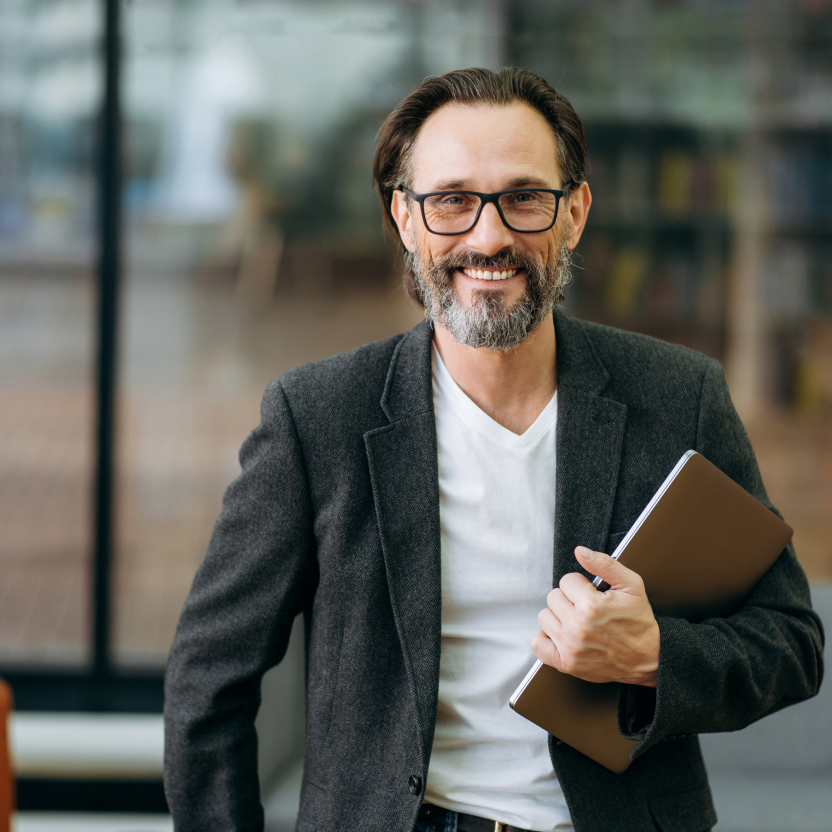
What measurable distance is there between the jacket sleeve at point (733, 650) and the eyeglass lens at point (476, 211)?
35cm

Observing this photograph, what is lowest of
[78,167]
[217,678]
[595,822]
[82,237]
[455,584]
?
[595,822]

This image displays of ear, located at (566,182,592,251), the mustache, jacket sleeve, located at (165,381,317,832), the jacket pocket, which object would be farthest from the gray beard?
the jacket pocket

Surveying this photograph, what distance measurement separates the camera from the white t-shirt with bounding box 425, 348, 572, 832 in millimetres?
1221

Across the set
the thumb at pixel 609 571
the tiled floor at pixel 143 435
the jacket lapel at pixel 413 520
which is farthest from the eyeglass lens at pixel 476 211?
the tiled floor at pixel 143 435

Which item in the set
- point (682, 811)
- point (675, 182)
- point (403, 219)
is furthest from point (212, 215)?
point (682, 811)

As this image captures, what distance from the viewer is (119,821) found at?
271 cm

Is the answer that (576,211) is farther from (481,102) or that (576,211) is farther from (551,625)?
(551,625)

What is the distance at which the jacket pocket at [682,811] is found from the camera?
1.22m

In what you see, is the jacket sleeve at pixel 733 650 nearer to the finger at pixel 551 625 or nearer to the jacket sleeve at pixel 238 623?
the finger at pixel 551 625

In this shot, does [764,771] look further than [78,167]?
No

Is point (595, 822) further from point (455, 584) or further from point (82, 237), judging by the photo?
point (82, 237)

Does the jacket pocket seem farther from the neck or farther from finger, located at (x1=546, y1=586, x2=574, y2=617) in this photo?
the neck

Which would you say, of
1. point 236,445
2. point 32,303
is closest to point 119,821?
point 236,445

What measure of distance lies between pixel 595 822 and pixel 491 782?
0.48ft
